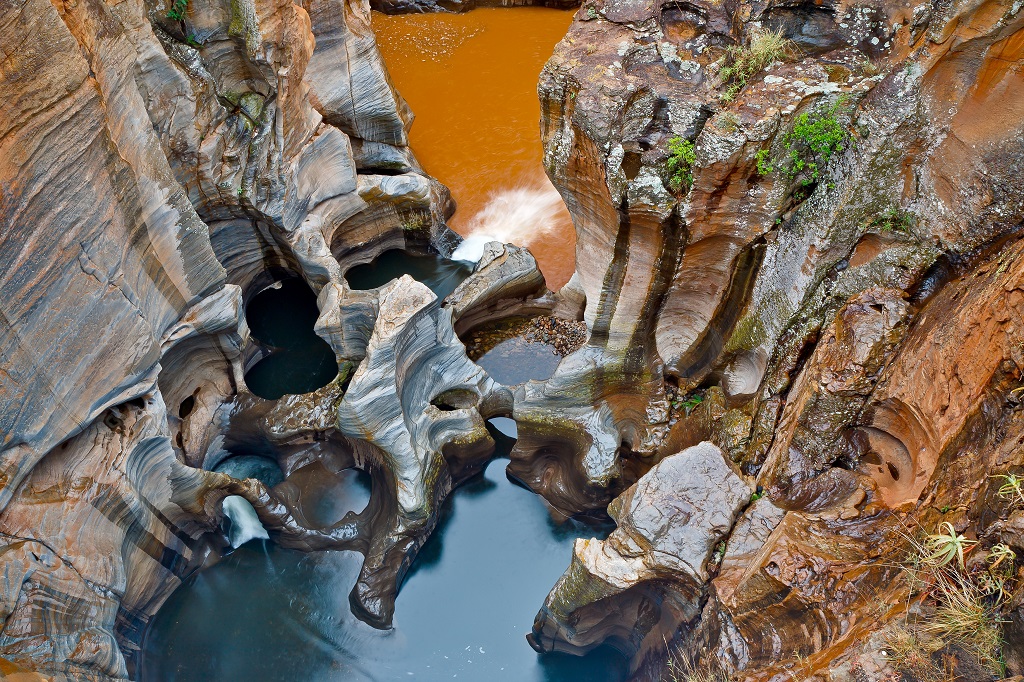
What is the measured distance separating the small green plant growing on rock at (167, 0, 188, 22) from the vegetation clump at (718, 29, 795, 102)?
624cm

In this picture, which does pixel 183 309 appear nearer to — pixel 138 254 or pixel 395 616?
pixel 138 254

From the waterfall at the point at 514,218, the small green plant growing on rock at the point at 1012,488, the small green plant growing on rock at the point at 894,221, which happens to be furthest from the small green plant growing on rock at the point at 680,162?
the waterfall at the point at 514,218

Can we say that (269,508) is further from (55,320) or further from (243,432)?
(55,320)

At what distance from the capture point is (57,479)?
615 cm

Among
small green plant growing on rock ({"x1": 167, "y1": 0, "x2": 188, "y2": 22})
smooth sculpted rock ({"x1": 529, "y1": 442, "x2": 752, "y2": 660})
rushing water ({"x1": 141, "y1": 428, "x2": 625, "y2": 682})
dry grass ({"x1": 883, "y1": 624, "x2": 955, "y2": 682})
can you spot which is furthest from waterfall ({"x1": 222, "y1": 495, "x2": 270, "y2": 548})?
dry grass ({"x1": 883, "y1": 624, "x2": 955, "y2": 682})

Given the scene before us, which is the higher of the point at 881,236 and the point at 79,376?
the point at 881,236

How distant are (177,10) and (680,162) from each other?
620 centimetres

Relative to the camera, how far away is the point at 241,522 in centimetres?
844

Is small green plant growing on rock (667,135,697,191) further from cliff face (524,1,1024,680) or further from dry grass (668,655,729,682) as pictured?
dry grass (668,655,729,682)

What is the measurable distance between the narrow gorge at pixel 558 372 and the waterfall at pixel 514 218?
1.48m

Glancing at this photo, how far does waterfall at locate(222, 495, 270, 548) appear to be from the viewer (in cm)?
837

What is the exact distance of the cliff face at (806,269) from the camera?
4.43 m

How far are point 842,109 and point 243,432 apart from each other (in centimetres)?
777

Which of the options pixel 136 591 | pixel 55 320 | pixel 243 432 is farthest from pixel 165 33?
pixel 136 591
